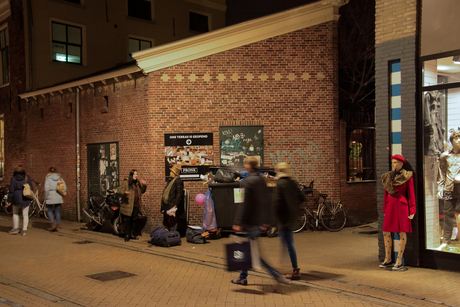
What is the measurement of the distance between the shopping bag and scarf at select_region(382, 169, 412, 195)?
2.90 meters

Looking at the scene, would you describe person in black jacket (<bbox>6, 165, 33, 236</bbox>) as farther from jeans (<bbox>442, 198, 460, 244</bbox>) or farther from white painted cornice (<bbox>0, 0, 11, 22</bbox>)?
white painted cornice (<bbox>0, 0, 11, 22</bbox>)

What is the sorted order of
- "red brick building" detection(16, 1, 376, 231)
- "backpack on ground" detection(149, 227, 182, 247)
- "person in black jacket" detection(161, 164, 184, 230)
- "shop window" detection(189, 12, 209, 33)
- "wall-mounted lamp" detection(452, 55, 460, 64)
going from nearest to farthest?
"wall-mounted lamp" detection(452, 55, 460, 64) → "backpack on ground" detection(149, 227, 182, 247) → "person in black jacket" detection(161, 164, 184, 230) → "red brick building" detection(16, 1, 376, 231) → "shop window" detection(189, 12, 209, 33)

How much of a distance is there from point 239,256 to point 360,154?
8.66 meters

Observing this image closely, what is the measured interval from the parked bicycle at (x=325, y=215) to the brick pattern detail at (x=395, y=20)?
15.9 ft

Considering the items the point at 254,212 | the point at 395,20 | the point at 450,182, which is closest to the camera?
the point at 254,212

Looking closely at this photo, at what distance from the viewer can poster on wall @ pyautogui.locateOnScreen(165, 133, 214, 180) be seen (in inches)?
475

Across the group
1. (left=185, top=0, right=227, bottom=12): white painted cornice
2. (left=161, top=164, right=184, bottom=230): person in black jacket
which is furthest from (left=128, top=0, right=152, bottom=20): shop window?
(left=161, top=164, right=184, bottom=230): person in black jacket

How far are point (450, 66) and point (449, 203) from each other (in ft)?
7.65

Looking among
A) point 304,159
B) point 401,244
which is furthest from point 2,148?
point 401,244

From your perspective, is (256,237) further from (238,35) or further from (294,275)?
(238,35)

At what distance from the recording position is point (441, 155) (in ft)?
25.3

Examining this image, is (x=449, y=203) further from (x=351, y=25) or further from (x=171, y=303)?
(x=351, y=25)

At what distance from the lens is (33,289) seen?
663 cm

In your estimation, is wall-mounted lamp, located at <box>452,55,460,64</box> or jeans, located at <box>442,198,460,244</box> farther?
jeans, located at <box>442,198,460,244</box>
